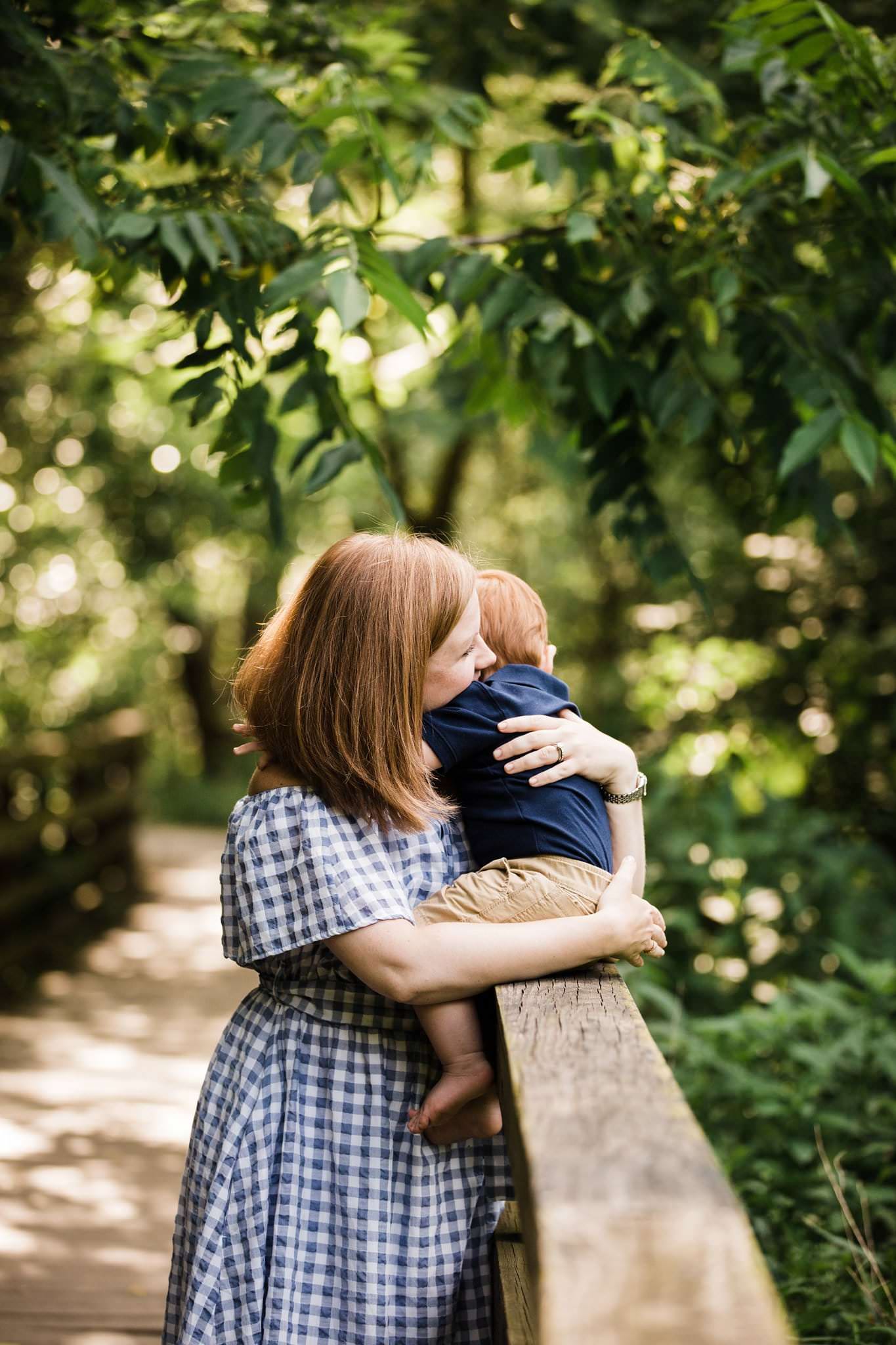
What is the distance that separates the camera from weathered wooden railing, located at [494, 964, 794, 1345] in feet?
2.58

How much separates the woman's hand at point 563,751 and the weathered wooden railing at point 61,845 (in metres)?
5.87

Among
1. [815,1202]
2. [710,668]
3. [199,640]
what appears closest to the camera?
[815,1202]

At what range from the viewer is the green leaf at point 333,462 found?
8.39 ft

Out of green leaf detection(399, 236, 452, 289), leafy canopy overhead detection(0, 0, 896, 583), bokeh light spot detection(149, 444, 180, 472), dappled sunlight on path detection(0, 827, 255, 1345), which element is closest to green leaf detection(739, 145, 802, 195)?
leafy canopy overhead detection(0, 0, 896, 583)

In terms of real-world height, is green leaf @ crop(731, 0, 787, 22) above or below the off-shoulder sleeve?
above

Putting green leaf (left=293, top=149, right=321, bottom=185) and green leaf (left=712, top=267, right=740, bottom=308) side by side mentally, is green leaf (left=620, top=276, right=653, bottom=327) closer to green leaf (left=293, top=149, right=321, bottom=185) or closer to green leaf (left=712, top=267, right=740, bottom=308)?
green leaf (left=712, top=267, right=740, bottom=308)

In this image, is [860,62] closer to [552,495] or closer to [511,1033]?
[511,1033]

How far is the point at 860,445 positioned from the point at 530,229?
3.14ft

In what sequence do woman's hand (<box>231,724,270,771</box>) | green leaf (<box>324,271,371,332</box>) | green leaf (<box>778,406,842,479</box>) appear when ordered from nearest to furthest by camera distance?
woman's hand (<box>231,724,270,771</box>)
green leaf (<box>324,271,371,332</box>)
green leaf (<box>778,406,842,479</box>)

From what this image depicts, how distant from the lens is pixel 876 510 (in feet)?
20.1

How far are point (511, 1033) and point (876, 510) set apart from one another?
17.5 ft

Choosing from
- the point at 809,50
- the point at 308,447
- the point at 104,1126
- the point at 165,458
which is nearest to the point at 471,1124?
the point at 308,447

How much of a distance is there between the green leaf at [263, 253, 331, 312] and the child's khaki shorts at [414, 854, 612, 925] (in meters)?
1.11

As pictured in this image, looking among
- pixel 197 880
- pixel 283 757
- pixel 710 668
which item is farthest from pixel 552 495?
pixel 283 757
